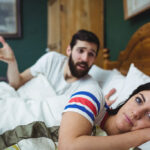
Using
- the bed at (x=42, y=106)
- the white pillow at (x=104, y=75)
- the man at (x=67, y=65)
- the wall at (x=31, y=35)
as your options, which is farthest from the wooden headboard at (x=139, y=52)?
the wall at (x=31, y=35)

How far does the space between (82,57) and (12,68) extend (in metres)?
0.67

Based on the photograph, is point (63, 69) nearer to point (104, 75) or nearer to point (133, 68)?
point (104, 75)

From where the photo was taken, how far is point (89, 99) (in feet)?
2.37

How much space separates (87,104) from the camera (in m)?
0.70

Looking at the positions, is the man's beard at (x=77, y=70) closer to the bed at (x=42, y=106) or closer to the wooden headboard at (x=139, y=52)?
the bed at (x=42, y=106)

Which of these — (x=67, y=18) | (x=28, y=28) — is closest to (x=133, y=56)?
(x=67, y=18)

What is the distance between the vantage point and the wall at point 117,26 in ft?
5.70

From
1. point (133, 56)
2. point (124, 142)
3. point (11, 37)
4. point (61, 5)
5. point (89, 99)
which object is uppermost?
point (61, 5)

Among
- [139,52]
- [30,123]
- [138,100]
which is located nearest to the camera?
[138,100]

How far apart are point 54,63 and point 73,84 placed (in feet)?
1.05

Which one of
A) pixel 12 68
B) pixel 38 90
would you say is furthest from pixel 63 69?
pixel 12 68

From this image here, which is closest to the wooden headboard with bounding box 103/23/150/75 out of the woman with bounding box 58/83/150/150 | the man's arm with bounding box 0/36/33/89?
the woman with bounding box 58/83/150/150

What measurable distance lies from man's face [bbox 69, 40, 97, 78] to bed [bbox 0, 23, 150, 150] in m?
0.21

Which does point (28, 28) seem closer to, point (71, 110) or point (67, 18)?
point (67, 18)
